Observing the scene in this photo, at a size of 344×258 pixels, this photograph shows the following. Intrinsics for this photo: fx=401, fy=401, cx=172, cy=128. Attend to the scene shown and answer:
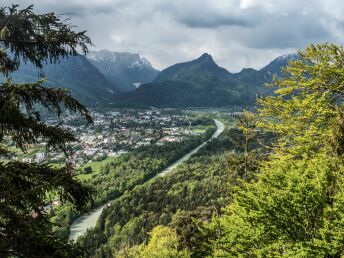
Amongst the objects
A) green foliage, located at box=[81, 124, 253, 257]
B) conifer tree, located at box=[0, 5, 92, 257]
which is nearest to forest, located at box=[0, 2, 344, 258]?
conifer tree, located at box=[0, 5, 92, 257]

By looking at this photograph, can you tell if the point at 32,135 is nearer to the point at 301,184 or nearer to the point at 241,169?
the point at 301,184

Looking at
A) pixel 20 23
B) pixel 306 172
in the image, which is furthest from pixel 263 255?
pixel 20 23

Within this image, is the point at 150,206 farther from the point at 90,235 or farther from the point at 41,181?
the point at 41,181

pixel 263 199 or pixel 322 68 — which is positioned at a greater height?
pixel 322 68

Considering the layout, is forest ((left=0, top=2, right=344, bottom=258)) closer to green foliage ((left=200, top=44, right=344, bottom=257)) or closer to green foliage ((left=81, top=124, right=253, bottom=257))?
green foliage ((left=200, top=44, right=344, bottom=257))

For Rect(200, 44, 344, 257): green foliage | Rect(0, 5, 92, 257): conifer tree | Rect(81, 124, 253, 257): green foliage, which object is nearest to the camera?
Rect(0, 5, 92, 257): conifer tree

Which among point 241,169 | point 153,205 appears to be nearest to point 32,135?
point 241,169

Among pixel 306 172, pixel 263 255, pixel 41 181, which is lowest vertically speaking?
pixel 263 255

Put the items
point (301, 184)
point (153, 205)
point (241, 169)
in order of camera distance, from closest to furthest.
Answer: point (301, 184), point (241, 169), point (153, 205)

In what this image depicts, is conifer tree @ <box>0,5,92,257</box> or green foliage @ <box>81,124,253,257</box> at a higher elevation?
conifer tree @ <box>0,5,92,257</box>
